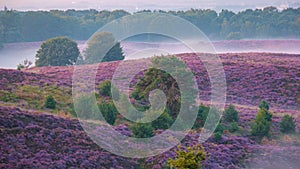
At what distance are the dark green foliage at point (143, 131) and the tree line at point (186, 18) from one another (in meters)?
85.5

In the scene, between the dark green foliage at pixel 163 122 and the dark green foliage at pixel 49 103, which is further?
the dark green foliage at pixel 49 103

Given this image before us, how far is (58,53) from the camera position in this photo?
7900cm

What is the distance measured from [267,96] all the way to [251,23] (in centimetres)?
9595

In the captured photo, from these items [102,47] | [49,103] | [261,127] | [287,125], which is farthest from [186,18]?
[49,103]

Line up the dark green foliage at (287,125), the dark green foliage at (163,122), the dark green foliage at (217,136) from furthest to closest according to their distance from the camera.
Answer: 1. the dark green foliage at (287,125)
2. the dark green foliage at (163,122)
3. the dark green foliage at (217,136)

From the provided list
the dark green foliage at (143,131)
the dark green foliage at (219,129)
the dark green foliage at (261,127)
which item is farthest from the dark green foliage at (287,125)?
the dark green foliage at (143,131)

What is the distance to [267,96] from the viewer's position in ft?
171

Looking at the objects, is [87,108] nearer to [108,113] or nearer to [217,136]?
[108,113]

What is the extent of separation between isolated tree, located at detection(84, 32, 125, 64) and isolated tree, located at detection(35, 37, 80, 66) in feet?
9.88

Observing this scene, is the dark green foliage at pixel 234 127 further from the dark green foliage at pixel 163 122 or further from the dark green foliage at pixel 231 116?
the dark green foliage at pixel 163 122

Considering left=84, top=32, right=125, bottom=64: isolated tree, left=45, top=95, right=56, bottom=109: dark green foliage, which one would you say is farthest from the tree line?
left=45, top=95, right=56, bottom=109: dark green foliage

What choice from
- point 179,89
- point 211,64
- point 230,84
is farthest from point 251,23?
point 179,89

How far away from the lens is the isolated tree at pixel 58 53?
78188 mm

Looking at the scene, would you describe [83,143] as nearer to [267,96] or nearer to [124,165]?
[124,165]
